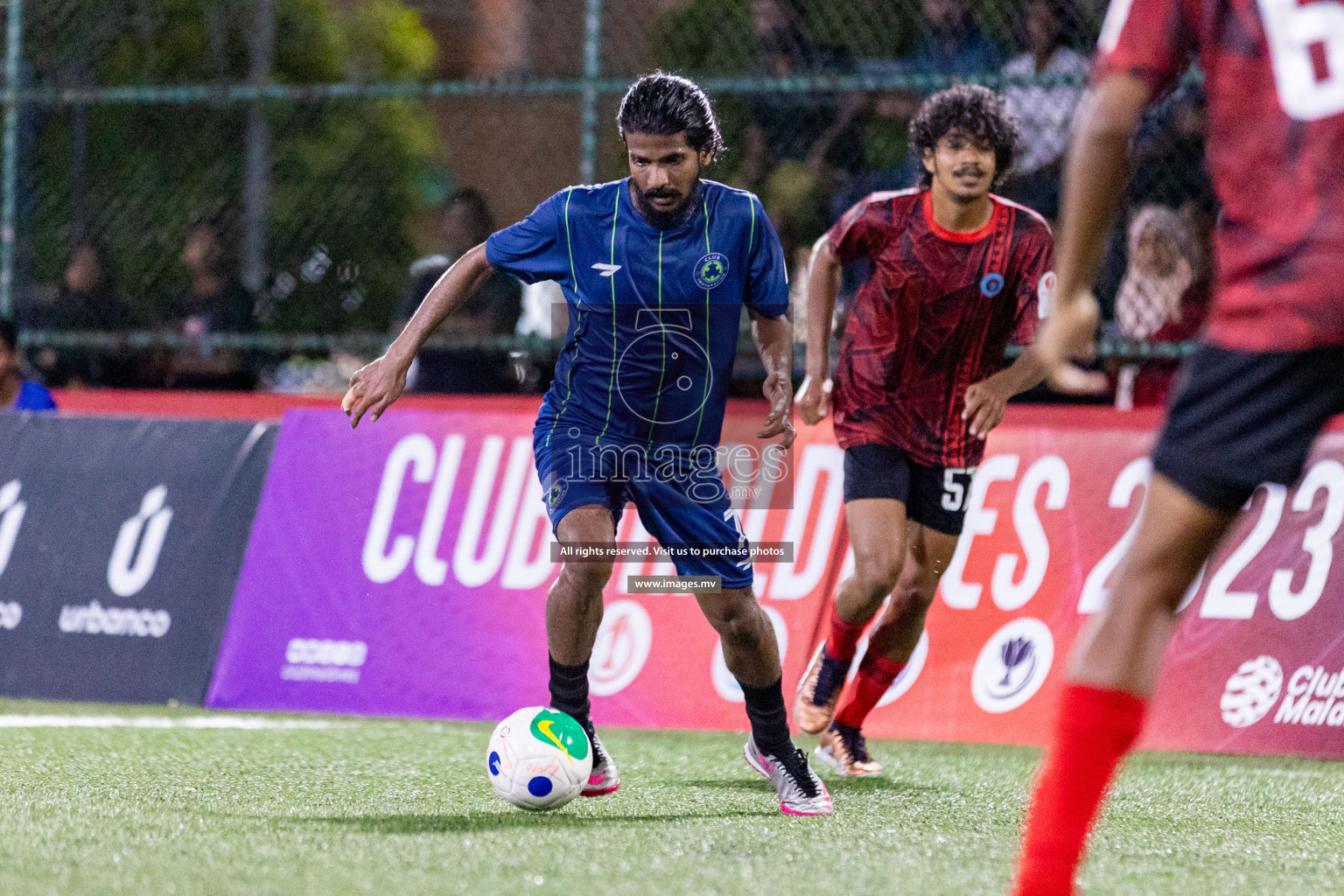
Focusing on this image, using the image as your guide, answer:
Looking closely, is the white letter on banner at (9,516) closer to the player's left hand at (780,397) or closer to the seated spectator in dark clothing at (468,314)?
the seated spectator in dark clothing at (468,314)

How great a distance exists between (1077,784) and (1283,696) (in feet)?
12.6

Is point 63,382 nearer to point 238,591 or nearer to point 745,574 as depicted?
point 238,591

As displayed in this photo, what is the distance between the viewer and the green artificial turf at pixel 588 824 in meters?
3.54

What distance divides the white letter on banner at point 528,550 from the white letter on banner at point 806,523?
0.96 metres

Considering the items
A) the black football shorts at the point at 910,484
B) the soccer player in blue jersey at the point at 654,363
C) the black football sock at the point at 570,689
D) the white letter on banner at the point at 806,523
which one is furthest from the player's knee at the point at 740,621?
the white letter on banner at the point at 806,523

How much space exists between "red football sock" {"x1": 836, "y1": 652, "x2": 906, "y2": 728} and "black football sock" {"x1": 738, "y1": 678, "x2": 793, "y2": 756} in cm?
91

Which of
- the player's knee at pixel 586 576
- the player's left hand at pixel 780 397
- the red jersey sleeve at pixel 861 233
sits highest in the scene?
the red jersey sleeve at pixel 861 233

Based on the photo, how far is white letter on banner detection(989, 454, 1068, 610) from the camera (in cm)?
661

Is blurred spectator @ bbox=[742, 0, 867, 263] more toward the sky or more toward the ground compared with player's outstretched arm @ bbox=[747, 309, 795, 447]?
more toward the sky

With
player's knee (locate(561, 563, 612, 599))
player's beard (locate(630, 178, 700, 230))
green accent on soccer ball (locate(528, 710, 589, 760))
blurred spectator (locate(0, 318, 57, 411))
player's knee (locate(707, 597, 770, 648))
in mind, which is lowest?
blurred spectator (locate(0, 318, 57, 411))

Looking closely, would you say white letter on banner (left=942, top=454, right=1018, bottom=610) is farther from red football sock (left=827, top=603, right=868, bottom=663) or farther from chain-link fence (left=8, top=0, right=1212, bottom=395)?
chain-link fence (left=8, top=0, right=1212, bottom=395)

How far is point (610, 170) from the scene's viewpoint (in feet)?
27.3

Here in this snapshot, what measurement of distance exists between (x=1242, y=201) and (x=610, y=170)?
19.1 ft

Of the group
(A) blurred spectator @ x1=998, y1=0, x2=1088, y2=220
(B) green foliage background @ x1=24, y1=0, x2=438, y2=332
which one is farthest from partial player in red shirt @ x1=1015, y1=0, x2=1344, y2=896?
(B) green foliage background @ x1=24, y1=0, x2=438, y2=332
